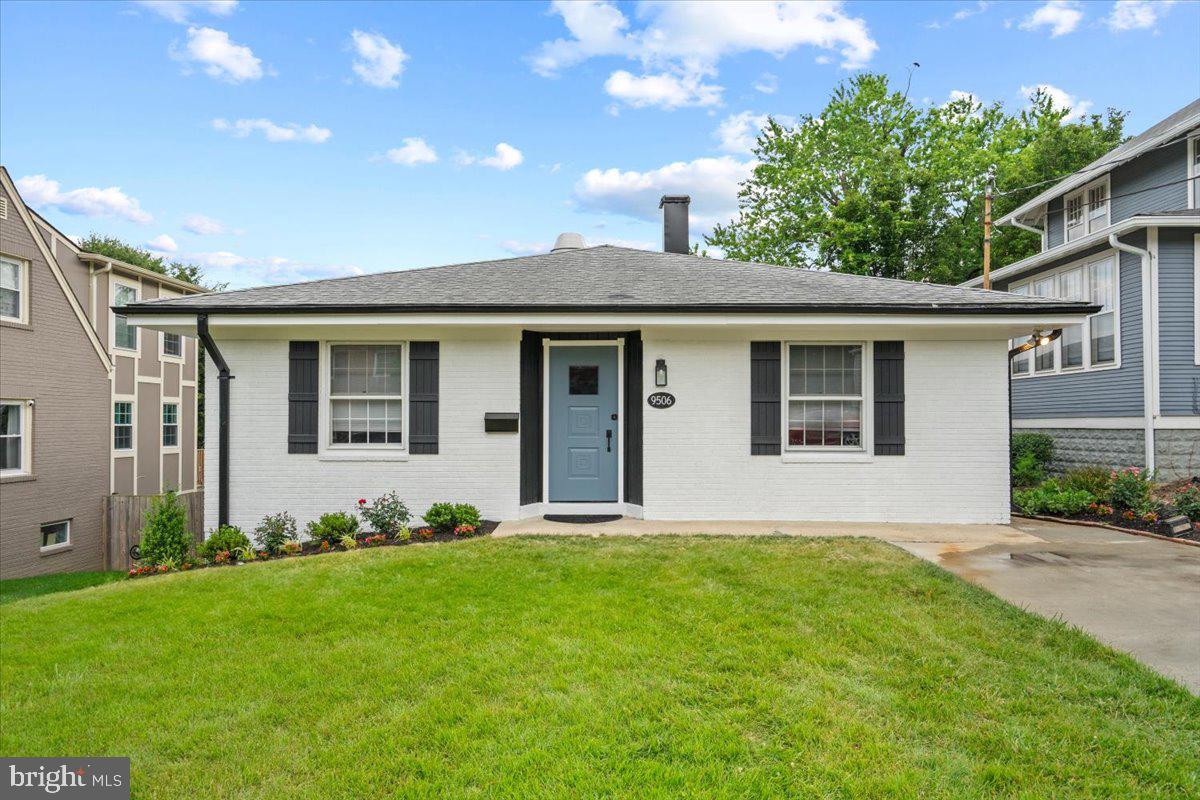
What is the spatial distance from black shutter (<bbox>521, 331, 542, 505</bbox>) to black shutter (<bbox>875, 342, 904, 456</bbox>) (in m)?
4.15

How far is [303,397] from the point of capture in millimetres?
7945

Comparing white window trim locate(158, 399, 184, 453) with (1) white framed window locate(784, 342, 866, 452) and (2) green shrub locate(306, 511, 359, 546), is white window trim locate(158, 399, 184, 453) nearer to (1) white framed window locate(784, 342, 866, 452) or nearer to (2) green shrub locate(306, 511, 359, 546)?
(2) green shrub locate(306, 511, 359, 546)

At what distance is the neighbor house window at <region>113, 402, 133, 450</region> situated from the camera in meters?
16.5

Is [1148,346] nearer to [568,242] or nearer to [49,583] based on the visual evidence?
[568,242]

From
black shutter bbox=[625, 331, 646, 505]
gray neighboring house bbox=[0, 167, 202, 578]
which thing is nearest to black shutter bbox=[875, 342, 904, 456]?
black shutter bbox=[625, 331, 646, 505]

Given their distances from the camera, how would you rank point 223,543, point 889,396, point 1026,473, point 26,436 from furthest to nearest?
point 26,436 < point 1026,473 < point 889,396 < point 223,543

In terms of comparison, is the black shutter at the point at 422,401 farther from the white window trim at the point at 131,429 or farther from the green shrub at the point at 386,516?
the white window trim at the point at 131,429

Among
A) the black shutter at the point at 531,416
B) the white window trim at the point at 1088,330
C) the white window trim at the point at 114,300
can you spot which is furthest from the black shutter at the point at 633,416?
the white window trim at the point at 114,300

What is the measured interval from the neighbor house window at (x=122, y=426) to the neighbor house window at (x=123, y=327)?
1567 mm

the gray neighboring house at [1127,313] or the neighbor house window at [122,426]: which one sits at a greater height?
the gray neighboring house at [1127,313]

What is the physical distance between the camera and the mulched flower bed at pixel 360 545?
272 inches

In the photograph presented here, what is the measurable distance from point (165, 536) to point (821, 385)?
7.75m

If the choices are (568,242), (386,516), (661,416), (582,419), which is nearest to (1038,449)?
(661,416)

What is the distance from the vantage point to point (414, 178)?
14008 mm
